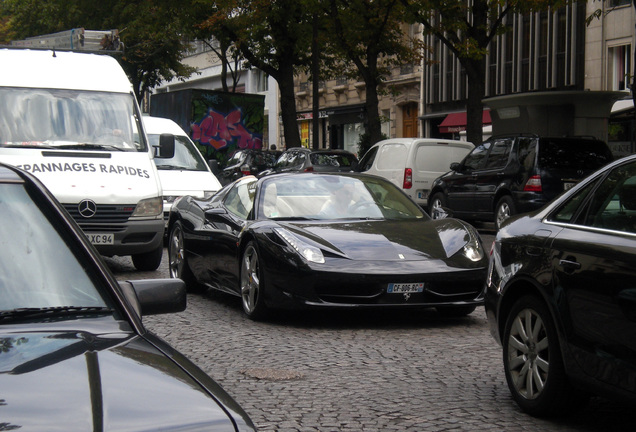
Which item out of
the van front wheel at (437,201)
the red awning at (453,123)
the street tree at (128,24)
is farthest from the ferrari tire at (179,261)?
the red awning at (453,123)

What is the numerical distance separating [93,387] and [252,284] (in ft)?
20.9

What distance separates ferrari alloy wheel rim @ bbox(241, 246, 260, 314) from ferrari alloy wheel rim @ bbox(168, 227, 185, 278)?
2.27 meters

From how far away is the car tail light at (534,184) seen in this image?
17.6 meters

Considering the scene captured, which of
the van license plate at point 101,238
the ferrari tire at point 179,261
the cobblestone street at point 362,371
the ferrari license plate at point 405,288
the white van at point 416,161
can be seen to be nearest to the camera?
the cobblestone street at point 362,371

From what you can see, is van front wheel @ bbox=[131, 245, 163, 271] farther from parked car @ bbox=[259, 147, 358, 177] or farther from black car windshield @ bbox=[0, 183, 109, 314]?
parked car @ bbox=[259, 147, 358, 177]

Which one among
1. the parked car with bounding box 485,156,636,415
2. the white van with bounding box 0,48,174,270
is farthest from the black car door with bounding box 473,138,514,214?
the parked car with bounding box 485,156,636,415

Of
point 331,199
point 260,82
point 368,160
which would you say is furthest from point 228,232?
point 260,82

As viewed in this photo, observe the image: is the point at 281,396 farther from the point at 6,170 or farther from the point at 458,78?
the point at 458,78

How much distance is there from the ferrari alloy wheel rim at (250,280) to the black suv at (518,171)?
9.13 m

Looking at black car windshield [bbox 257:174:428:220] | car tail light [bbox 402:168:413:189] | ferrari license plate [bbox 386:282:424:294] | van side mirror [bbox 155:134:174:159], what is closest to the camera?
ferrari license plate [bbox 386:282:424:294]

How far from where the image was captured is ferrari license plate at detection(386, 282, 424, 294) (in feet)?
27.0

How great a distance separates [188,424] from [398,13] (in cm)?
2708

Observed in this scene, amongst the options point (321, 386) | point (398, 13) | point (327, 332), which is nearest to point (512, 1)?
point (398, 13)

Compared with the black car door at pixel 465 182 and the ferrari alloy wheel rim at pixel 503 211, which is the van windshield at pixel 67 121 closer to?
the ferrari alloy wheel rim at pixel 503 211
